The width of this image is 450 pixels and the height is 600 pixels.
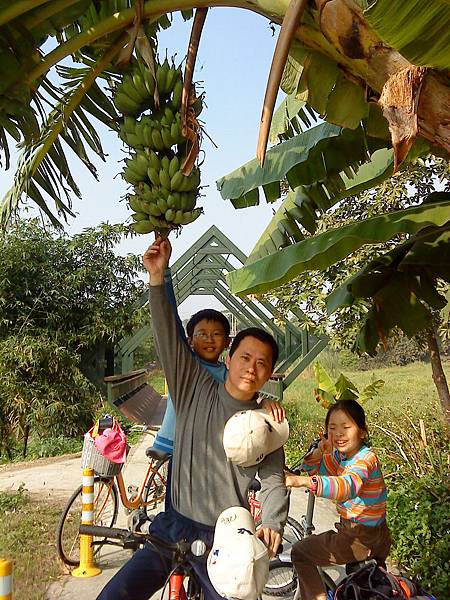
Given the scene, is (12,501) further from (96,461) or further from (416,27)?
(416,27)

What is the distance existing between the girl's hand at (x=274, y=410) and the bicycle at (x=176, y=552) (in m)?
0.48

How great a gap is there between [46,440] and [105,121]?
8.94 metres

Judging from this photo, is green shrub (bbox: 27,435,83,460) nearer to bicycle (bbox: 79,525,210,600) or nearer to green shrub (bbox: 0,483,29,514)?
green shrub (bbox: 0,483,29,514)

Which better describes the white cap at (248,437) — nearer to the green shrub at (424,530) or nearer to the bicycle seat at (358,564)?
the bicycle seat at (358,564)

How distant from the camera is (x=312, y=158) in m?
3.85

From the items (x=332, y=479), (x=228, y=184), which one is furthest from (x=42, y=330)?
(x=332, y=479)

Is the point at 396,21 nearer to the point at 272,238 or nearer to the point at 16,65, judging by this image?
the point at 16,65

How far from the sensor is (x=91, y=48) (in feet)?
8.28

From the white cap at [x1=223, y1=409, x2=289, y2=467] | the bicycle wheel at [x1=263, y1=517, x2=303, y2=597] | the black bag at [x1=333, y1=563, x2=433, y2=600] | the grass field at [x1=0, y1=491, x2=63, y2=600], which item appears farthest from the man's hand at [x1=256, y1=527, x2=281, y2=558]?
the grass field at [x1=0, y1=491, x2=63, y2=600]

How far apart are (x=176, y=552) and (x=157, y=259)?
3.33 feet

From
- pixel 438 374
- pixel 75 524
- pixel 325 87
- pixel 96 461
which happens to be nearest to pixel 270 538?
pixel 325 87

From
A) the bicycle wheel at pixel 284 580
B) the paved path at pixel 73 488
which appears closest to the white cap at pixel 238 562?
the bicycle wheel at pixel 284 580

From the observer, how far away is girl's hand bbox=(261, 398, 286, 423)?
2.09 metres

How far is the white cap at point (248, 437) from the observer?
75.9 inches
